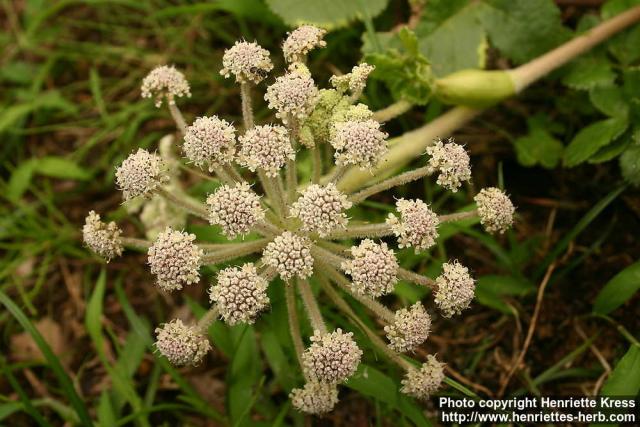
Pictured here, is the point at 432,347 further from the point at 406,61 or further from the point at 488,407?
the point at 406,61

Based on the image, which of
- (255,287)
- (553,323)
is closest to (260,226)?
(255,287)

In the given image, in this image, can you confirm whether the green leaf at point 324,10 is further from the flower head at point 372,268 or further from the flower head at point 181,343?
the flower head at point 181,343

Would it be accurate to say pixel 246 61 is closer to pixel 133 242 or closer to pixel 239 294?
pixel 133 242

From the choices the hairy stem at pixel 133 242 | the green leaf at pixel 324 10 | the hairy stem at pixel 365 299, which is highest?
the green leaf at pixel 324 10

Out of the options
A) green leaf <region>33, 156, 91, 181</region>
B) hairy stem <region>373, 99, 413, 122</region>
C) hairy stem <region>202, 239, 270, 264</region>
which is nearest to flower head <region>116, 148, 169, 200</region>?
hairy stem <region>202, 239, 270, 264</region>

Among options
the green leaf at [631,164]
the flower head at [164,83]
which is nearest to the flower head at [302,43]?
the flower head at [164,83]
